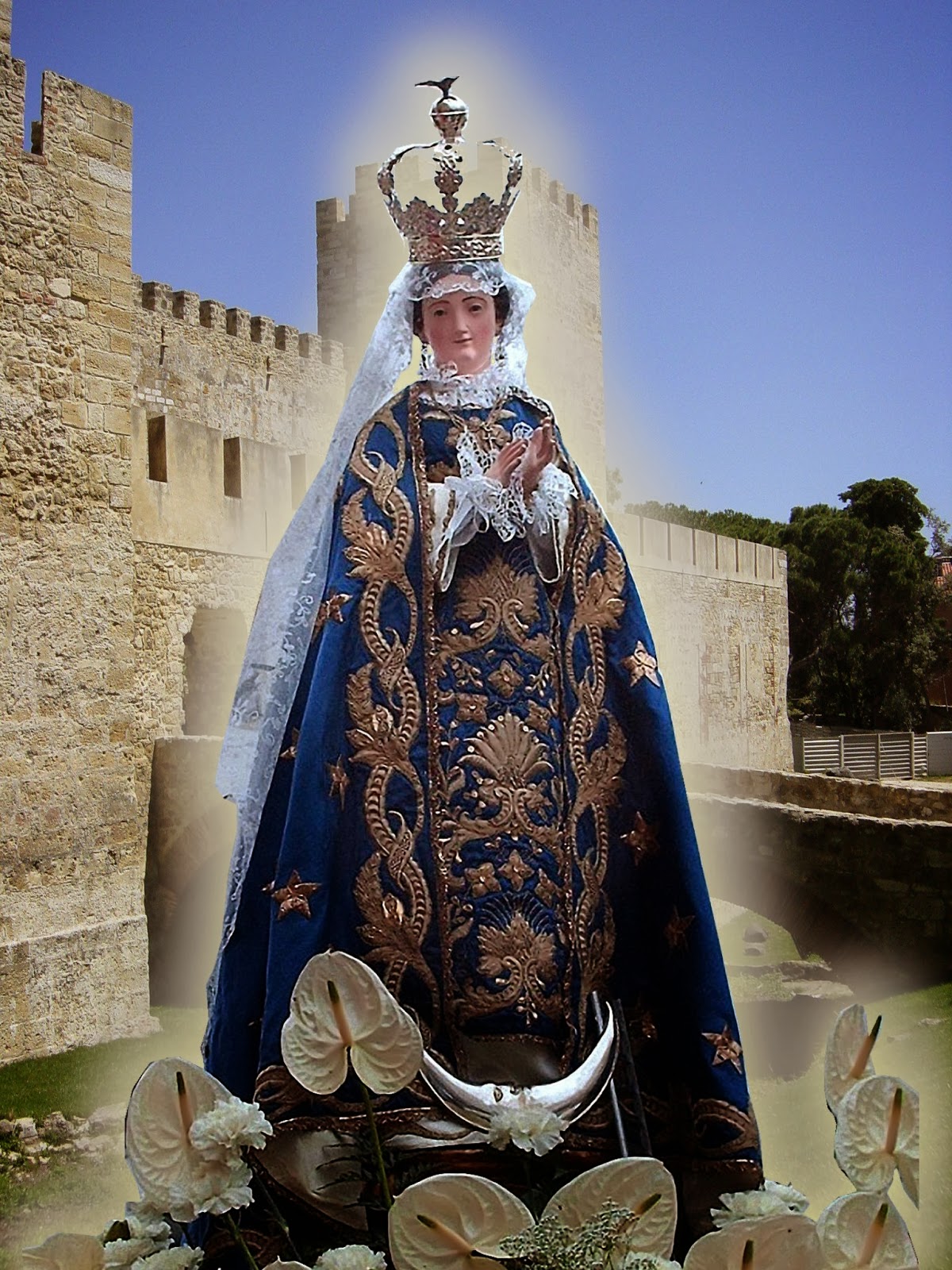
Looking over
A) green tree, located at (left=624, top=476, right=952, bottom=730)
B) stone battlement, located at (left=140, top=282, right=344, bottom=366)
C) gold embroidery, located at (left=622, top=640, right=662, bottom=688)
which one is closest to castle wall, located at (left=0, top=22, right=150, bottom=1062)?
gold embroidery, located at (left=622, top=640, right=662, bottom=688)

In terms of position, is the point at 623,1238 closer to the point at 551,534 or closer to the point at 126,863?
the point at 551,534

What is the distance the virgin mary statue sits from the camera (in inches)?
86.8

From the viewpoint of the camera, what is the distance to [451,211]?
2.53 meters

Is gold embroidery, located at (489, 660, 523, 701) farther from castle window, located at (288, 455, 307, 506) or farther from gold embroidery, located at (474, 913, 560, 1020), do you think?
castle window, located at (288, 455, 307, 506)

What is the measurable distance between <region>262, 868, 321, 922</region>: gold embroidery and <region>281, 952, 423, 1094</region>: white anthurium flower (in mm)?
723

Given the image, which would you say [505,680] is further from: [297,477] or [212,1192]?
[297,477]

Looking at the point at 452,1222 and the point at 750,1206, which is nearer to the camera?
the point at 452,1222

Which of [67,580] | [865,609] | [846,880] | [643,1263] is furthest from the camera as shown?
[865,609]

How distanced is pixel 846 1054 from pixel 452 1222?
20.4 inches

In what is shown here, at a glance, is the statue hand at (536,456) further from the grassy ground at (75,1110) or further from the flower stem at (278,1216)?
the grassy ground at (75,1110)

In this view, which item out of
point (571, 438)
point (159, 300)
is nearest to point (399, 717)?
point (571, 438)

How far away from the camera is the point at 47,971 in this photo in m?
5.25

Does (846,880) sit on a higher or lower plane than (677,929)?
lower

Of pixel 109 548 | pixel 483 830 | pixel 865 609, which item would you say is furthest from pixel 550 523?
pixel 865 609
